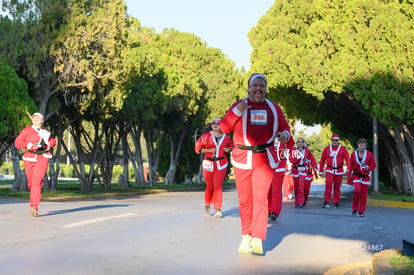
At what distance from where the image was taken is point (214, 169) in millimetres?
15234

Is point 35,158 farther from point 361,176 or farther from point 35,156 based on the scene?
point 361,176

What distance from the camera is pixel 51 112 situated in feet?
90.1

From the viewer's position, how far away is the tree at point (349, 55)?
86.0 feet

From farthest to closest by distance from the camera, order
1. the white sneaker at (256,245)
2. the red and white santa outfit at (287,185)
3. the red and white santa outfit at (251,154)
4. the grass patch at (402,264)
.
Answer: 1. the red and white santa outfit at (287,185)
2. the red and white santa outfit at (251,154)
3. the white sneaker at (256,245)
4. the grass patch at (402,264)

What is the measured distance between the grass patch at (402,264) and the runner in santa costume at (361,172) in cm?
875

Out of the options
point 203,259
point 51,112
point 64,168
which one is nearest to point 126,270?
point 203,259

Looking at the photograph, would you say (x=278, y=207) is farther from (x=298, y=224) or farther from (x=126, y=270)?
(x=126, y=270)

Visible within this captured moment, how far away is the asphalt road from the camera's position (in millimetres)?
8078

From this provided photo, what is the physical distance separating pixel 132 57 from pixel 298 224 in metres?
15.6

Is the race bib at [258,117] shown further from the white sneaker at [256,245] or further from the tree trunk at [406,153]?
the tree trunk at [406,153]

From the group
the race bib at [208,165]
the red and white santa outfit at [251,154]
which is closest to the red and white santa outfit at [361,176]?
the race bib at [208,165]

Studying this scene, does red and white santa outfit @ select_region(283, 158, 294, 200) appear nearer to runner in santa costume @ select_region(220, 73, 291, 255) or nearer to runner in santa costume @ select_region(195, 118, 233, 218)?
runner in santa costume @ select_region(195, 118, 233, 218)

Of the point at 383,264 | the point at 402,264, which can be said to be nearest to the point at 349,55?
the point at 402,264

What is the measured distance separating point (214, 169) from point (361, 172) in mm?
4002
